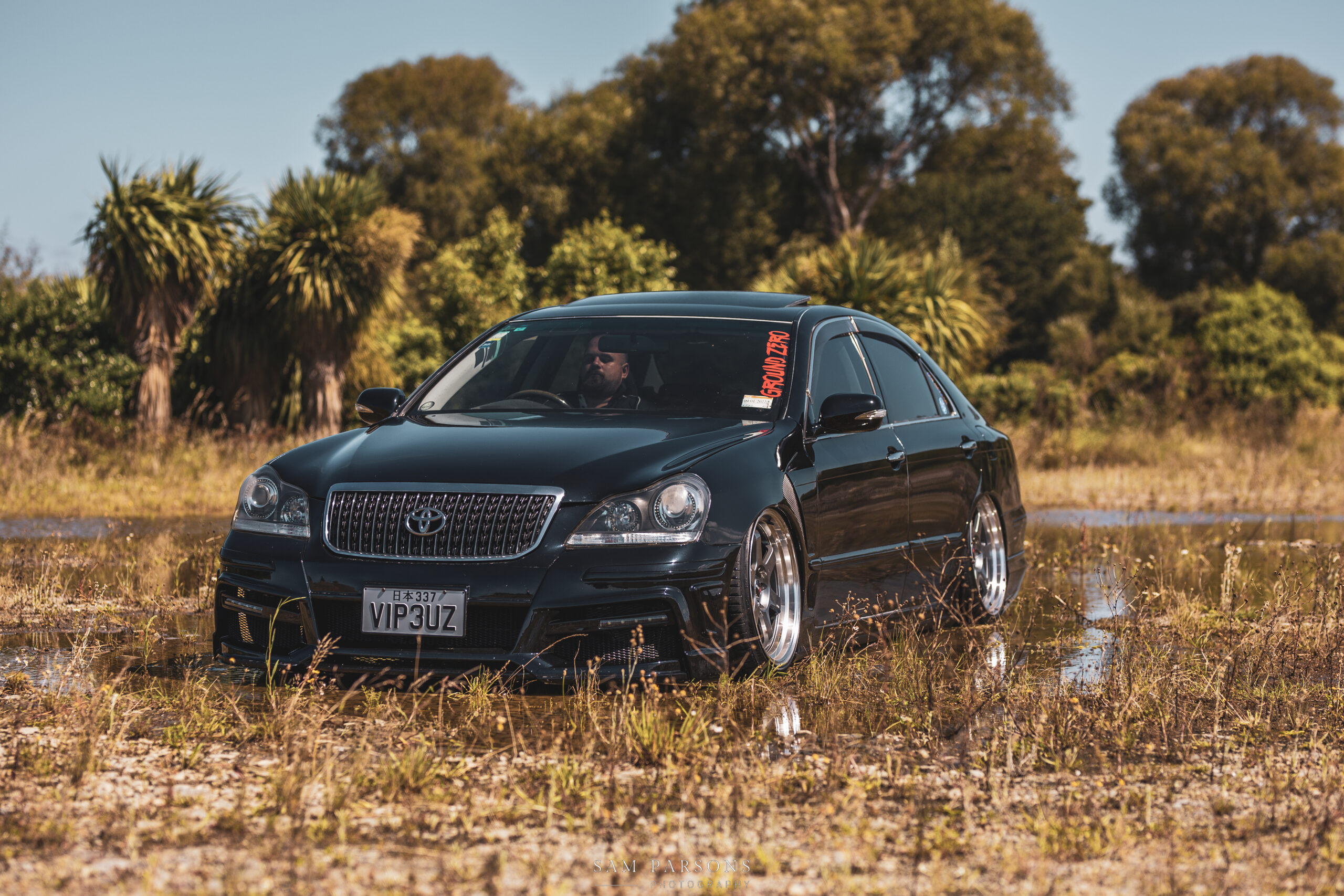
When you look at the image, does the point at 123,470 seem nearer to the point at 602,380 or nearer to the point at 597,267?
the point at 602,380

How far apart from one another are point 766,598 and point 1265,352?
28.1 m

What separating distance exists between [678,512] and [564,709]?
865mm

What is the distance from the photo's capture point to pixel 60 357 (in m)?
20.0

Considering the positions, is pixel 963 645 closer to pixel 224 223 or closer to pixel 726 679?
pixel 726 679

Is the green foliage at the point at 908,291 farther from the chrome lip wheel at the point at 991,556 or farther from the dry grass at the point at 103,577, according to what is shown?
the chrome lip wheel at the point at 991,556

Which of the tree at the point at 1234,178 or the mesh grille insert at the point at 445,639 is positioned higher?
the tree at the point at 1234,178

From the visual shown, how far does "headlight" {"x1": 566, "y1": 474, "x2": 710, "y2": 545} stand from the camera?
577 cm

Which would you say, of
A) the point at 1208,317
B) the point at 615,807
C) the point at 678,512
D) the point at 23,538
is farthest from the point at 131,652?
the point at 1208,317

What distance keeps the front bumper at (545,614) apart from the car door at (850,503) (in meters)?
1.00

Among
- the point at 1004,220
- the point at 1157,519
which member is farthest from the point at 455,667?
the point at 1004,220

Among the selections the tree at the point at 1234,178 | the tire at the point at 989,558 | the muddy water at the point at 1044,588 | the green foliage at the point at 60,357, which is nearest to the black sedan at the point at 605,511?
the muddy water at the point at 1044,588

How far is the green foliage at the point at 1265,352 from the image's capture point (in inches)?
1233

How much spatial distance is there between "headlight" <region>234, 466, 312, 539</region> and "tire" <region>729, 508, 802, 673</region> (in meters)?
1.69

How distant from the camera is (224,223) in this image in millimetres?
20734
